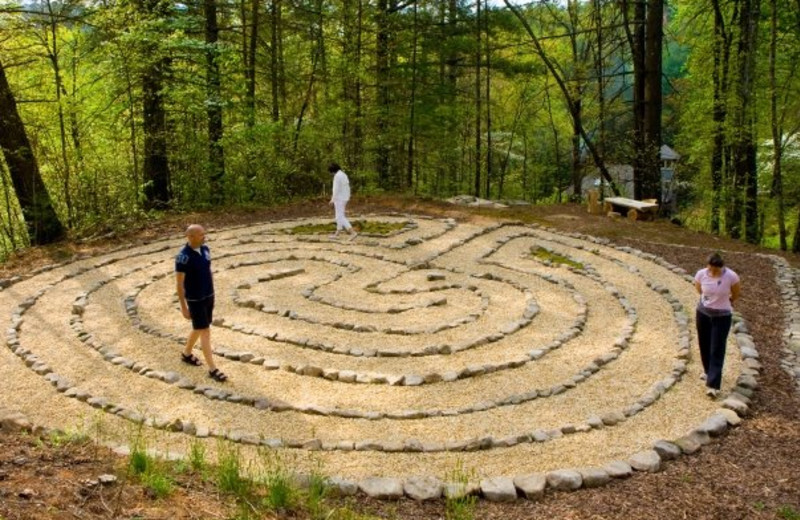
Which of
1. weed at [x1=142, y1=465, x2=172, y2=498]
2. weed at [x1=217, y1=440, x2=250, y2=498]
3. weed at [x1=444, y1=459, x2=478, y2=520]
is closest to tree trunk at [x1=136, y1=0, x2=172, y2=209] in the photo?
weed at [x1=217, y1=440, x2=250, y2=498]

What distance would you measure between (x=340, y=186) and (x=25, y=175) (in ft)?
22.7

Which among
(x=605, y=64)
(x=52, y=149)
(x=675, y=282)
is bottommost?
(x=675, y=282)

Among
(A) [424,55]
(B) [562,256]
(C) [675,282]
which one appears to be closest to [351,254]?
(B) [562,256]

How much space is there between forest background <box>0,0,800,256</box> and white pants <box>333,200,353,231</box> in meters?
5.05

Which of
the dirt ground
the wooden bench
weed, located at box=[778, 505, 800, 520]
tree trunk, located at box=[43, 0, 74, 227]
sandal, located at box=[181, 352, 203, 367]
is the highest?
tree trunk, located at box=[43, 0, 74, 227]

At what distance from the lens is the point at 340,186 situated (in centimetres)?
1480

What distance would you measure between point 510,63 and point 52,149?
1619 centimetres

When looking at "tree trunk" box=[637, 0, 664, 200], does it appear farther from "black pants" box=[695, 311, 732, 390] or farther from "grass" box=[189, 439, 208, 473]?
"grass" box=[189, 439, 208, 473]

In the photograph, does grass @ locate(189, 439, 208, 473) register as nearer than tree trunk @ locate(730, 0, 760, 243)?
Yes

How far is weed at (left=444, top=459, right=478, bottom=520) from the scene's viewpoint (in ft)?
16.8

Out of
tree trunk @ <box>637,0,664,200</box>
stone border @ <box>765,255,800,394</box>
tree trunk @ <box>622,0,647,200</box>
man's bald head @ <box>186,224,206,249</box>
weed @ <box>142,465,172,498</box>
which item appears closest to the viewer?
weed @ <box>142,465,172,498</box>

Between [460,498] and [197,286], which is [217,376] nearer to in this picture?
[197,286]

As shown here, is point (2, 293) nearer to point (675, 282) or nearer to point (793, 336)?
point (675, 282)

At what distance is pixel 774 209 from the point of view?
2056cm
